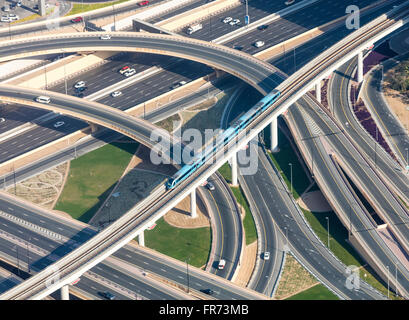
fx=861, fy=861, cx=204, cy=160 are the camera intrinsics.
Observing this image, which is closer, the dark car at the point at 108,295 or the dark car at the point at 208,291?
the dark car at the point at 108,295

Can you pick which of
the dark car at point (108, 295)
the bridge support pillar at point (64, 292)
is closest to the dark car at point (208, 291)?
the dark car at point (108, 295)

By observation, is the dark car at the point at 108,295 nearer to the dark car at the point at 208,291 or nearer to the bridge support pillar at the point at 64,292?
the bridge support pillar at the point at 64,292

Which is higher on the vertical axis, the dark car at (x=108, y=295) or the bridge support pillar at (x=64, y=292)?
the bridge support pillar at (x=64, y=292)

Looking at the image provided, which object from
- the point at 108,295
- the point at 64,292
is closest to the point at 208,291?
the point at 108,295

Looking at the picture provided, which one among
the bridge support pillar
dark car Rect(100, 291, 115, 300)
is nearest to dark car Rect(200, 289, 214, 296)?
dark car Rect(100, 291, 115, 300)

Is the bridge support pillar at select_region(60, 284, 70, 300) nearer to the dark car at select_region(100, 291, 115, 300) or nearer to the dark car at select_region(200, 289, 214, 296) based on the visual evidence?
the dark car at select_region(100, 291, 115, 300)

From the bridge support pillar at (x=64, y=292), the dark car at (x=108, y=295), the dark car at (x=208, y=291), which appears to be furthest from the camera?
the dark car at (x=208, y=291)

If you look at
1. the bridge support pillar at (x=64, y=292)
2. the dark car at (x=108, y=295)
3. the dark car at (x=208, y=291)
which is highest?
the bridge support pillar at (x=64, y=292)
